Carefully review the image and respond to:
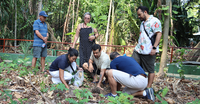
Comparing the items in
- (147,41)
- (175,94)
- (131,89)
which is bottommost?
(175,94)

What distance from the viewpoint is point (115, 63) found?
3221 millimetres

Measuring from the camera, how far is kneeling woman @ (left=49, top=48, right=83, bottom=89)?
3.42 m

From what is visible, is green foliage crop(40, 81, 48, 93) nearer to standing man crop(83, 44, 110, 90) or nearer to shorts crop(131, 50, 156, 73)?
standing man crop(83, 44, 110, 90)

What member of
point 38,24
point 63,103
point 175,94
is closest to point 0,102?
point 63,103

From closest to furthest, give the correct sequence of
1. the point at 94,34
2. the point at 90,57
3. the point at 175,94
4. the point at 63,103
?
the point at 63,103
the point at 175,94
the point at 90,57
the point at 94,34

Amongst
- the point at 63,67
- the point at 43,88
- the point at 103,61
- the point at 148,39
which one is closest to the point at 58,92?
the point at 43,88

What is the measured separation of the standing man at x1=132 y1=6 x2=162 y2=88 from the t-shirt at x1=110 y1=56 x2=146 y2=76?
42 cm

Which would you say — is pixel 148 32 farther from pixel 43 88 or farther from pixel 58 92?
pixel 43 88

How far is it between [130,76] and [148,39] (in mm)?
888

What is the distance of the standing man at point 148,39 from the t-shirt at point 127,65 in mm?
422

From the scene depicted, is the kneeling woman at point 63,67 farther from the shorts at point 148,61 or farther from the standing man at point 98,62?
the shorts at point 148,61

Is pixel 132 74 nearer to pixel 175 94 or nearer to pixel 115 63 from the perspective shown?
pixel 115 63

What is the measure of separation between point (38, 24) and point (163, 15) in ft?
11.5

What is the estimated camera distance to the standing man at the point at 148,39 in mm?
3289
